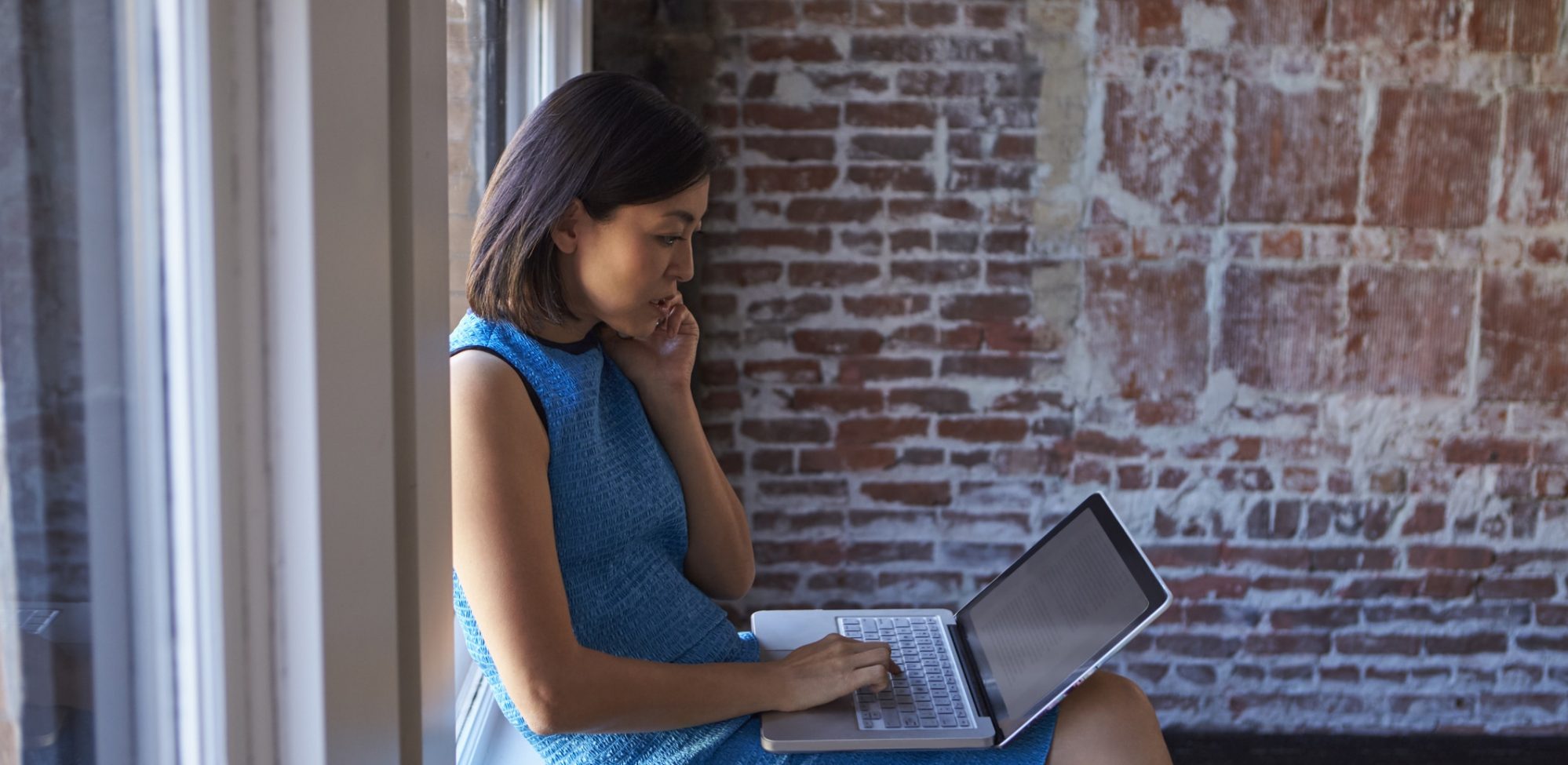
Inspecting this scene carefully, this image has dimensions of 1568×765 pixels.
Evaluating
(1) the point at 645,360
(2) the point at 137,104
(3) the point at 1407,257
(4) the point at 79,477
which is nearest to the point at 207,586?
(4) the point at 79,477

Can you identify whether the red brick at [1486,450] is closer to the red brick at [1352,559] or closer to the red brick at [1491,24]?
the red brick at [1352,559]

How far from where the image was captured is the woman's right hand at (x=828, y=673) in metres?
1.28

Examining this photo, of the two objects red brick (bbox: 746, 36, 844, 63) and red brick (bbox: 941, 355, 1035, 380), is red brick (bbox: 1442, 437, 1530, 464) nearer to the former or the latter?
red brick (bbox: 941, 355, 1035, 380)

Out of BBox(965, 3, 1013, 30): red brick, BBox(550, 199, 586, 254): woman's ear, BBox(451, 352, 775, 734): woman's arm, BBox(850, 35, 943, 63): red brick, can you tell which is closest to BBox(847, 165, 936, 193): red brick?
BBox(850, 35, 943, 63): red brick

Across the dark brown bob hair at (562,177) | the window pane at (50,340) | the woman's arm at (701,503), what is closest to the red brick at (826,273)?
the woman's arm at (701,503)

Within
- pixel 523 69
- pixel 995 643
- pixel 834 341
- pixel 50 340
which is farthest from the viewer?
pixel 834 341

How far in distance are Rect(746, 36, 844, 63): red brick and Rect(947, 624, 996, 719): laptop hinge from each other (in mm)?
1422

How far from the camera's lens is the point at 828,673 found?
4.24 feet

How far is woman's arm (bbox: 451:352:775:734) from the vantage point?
109 cm

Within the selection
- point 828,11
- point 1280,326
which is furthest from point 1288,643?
point 828,11

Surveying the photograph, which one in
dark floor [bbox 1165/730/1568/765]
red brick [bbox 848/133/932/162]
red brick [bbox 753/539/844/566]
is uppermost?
red brick [bbox 848/133/932/162]

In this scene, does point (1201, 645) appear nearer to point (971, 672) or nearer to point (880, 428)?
point (880, 428)

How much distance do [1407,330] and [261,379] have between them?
102 inches

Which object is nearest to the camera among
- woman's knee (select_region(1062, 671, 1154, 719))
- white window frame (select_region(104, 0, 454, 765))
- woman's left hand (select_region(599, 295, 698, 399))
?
white window frame (select_region(104, 0, 454, 765))
